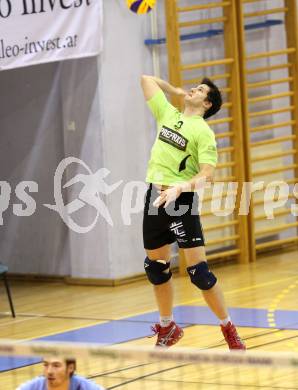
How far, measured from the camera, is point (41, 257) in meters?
13.3

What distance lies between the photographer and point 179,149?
8648mm

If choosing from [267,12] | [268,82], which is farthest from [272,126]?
[267,12]

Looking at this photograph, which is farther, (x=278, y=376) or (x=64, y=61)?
(x=64, y=61)

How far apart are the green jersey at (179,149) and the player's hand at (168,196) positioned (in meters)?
0.51

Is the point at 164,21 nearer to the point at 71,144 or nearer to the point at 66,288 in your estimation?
the point at 71,144

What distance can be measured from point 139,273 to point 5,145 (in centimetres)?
246

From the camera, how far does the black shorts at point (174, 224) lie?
8570 millimetres

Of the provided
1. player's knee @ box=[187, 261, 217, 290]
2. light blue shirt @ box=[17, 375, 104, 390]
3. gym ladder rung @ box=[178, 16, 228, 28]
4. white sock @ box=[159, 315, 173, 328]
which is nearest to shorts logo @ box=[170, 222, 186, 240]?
player's knee @ box=[187, 261, 217, 290]

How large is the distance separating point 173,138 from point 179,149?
0.34ft

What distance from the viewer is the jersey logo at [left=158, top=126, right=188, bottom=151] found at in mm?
8625

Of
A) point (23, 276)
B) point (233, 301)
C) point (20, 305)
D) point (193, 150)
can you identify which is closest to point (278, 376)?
point (193, 150)

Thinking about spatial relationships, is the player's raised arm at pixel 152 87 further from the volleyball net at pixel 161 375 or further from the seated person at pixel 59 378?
the seated person at pixel 59 378

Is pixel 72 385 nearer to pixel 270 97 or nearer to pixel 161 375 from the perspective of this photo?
pixel 161 375

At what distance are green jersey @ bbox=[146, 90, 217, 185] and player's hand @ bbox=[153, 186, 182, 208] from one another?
1.66 ft
